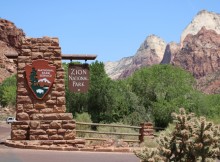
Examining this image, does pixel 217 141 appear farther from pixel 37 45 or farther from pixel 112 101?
pixel 112 101

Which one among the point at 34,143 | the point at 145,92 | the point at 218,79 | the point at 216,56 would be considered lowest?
the point at 34,143

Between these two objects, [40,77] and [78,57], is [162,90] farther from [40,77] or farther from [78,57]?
[40,77]

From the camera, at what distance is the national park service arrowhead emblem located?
16.5 metres

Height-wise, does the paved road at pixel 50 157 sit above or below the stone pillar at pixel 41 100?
below

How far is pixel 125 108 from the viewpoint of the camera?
132ft

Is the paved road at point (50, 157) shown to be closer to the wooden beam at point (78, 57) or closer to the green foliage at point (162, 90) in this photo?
the wooden beam at point (78, 57)

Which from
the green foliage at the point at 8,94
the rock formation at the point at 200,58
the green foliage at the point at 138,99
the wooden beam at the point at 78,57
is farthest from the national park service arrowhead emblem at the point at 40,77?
the rock formation at the point at 200,58

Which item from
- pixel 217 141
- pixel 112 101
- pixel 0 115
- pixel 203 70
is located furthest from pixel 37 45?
pixel 203 70

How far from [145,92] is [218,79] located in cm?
9657

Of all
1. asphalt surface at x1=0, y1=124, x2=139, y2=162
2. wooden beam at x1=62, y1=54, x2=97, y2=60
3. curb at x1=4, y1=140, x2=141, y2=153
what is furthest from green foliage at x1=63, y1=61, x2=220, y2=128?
asphalt surface at x1=0, y1=124, x2=139, y2=162

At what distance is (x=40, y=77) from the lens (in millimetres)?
16609

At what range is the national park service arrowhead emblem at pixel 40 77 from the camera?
16.5m

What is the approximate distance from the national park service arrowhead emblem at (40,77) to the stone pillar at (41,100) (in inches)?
4.5

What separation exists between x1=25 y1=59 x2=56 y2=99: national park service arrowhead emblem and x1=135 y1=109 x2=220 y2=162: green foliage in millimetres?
9535
